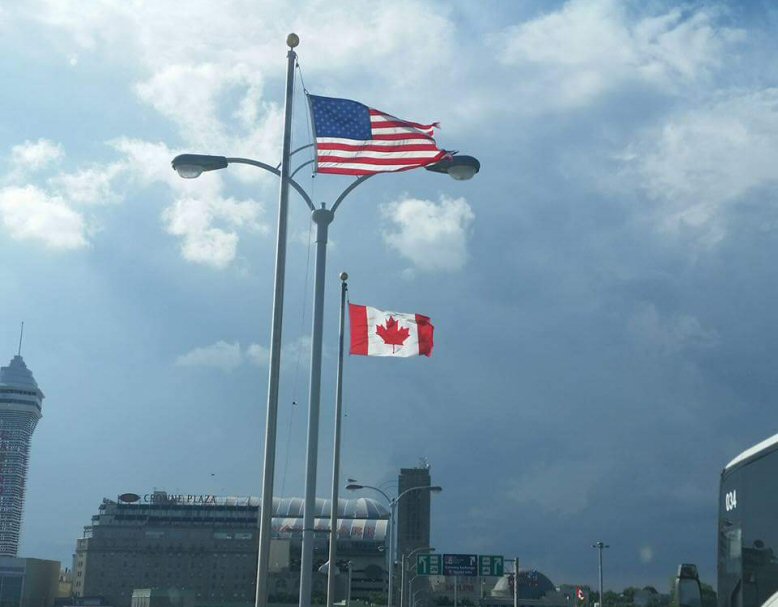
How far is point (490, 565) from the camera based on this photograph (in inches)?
3327

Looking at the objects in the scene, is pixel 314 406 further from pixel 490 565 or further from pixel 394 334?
pixel 490 565

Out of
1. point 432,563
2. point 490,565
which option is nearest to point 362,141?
point 490,565

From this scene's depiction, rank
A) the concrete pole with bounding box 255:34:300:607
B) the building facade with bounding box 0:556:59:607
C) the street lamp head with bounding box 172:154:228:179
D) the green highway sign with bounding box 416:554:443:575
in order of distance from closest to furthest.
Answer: the concrete pole with bounding box 255:34:300:607
the street lamp head with bounding box 172:154:228:179
the green highway sign with bounding box 416:554:443:575
the building facade with bounding box 0:556:59:607

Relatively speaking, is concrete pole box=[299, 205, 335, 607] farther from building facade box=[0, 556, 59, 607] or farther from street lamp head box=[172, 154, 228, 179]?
building facade box=[0, 556, 59, 607]

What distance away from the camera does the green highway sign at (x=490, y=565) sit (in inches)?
3314

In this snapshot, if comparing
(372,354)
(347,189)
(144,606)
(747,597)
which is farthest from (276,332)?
(144,606)

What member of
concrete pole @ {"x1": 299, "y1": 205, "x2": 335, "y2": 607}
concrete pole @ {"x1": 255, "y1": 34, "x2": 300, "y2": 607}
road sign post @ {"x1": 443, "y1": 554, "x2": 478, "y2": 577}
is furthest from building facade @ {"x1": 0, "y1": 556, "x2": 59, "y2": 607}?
concrete pole @ {"x1": 255, "y1": 34, "x2": 300, "y2": 607}

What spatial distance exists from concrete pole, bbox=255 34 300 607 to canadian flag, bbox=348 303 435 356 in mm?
7187

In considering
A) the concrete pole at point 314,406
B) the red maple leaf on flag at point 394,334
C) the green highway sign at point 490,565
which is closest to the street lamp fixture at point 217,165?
the concrete pole at point 314,406

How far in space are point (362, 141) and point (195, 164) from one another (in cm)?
355

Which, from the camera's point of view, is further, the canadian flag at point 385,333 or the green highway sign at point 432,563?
the green highway sign at point 432,563

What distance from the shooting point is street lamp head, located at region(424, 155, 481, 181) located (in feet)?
70.5

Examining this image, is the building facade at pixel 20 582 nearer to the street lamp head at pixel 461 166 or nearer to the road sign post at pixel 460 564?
the road sign post at pixel 460 564

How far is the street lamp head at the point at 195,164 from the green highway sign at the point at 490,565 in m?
67.7
